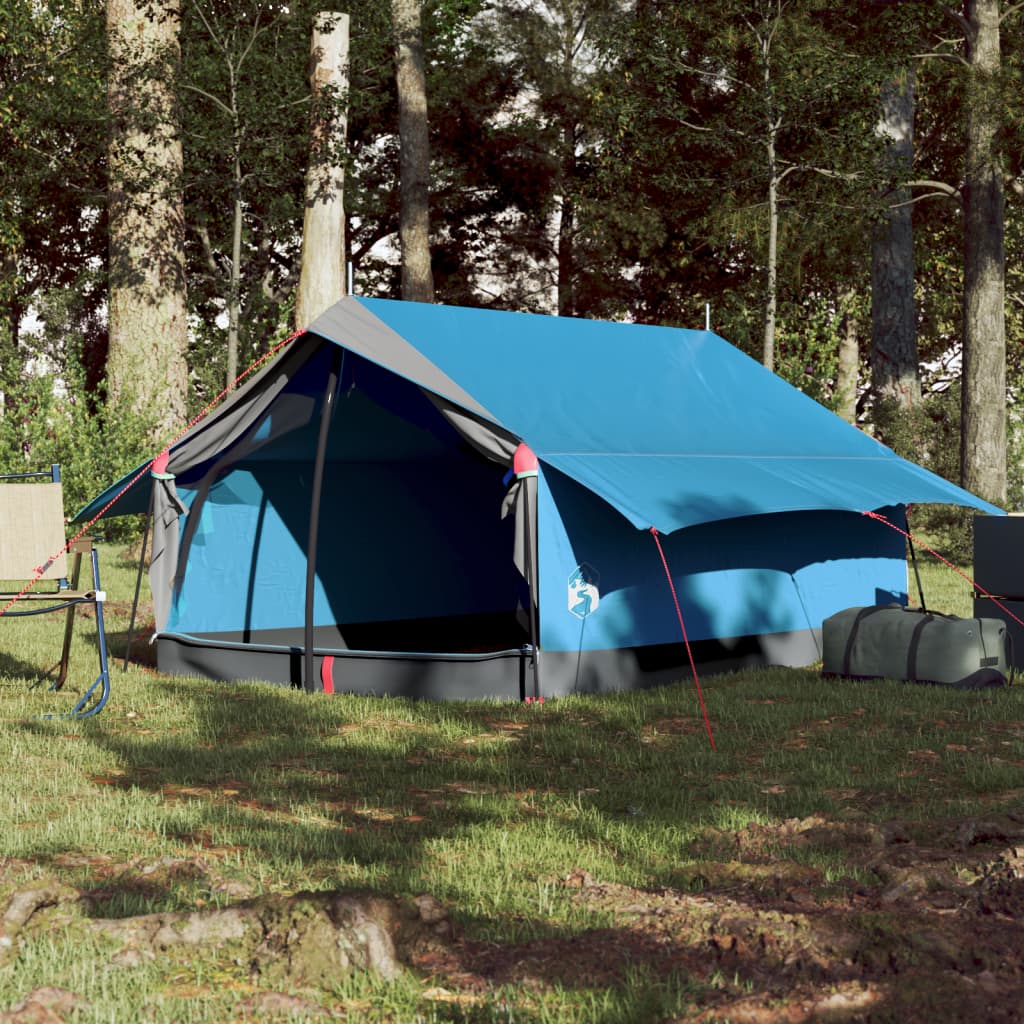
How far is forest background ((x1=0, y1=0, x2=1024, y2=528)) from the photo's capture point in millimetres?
17516

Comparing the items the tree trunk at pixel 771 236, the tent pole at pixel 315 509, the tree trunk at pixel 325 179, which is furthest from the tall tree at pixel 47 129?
the tent pole at pixel 315 509

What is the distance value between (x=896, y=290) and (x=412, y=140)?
23.4ft

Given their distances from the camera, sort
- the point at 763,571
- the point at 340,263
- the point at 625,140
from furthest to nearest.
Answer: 1. the point at 625,140
2. the point at 340,263
3. the point at 763,571

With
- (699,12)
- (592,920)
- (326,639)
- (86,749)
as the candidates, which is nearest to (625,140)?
(699,12)

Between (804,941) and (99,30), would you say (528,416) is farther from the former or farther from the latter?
(99,30)

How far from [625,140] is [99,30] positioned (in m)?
7.36

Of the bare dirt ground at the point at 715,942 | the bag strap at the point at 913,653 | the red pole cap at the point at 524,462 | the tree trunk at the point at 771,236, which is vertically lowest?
the bare dirt ground at the point at 715,942

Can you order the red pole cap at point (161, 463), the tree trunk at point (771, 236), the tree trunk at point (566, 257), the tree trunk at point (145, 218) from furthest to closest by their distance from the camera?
the tree trunk at point (566, 257), the tree trunk at point (771, 236), the tree trunk at point (145, 218), the red pole cap at point (161, 463)

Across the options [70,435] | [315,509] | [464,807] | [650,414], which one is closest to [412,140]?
[70,435]

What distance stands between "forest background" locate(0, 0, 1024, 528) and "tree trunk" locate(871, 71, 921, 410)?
5 cm

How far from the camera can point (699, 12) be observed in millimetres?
19625

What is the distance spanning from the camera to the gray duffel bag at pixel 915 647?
8.50m

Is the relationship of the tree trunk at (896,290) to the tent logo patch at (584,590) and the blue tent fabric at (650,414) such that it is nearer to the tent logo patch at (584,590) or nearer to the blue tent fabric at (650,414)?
the blue tent fabric at (650,414)

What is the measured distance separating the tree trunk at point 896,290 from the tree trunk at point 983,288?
3.56 m
